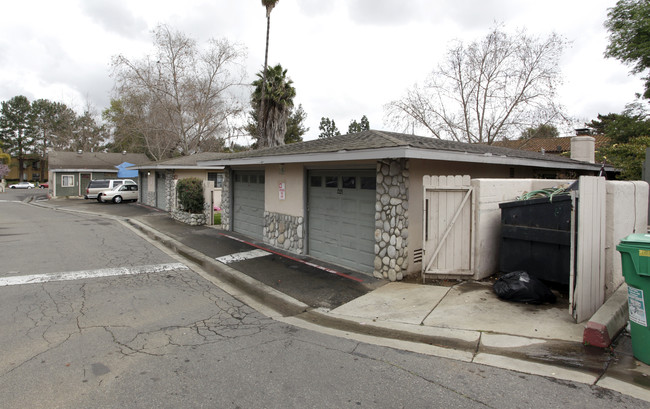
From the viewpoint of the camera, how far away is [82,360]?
3.92m

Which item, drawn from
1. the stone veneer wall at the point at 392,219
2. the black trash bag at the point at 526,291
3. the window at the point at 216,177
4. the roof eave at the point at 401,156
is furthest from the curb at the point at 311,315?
the window at the point at 216,177

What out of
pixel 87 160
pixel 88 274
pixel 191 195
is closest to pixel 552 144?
Answer: pixel 191 195

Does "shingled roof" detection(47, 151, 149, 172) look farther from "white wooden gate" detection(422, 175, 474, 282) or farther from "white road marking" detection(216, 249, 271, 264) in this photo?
"white wooden gate" detection(422, 175, 474, 282)

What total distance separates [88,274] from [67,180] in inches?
1352

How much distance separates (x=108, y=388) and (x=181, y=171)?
19048mm

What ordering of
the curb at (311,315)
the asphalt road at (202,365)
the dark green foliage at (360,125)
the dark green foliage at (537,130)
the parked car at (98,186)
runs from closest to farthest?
the asphalt road at (202,365)
the curb at (311,315)
the dark green foliage at (537,130)
the parked car at (98,186)
the dark green foliage at (360,125)

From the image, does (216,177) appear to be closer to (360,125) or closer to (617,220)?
(617,220)

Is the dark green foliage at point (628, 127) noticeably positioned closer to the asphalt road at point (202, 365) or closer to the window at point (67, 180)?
the asphalt road at point (202, 365)

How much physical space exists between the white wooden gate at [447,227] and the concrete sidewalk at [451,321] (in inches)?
15.9

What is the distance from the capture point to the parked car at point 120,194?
26469mm

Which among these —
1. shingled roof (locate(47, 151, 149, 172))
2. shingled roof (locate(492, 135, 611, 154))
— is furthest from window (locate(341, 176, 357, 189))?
shingled roof (locate(47, 151, 149, 172))

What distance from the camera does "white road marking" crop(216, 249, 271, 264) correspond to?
9.05 metres

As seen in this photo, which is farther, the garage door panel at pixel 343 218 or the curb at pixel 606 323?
the garage door panel at pixel 343 218

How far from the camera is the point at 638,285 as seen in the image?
3.55 m
